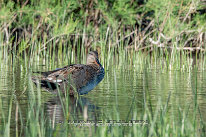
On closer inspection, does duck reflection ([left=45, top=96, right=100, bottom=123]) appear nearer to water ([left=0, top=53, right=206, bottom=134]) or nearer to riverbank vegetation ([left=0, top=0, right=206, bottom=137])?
water ([left=0, top=53, right=206, bottom=134])

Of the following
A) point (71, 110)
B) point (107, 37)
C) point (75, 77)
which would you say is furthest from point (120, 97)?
point (107, 37)

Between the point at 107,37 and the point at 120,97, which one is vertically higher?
the point at 107,37

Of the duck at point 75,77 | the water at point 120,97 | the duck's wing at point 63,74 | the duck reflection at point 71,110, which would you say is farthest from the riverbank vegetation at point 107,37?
the duck reflection at point 71,110

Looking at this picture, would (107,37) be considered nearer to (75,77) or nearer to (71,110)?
(75,77)

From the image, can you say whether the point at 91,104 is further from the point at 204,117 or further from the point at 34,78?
the point at 204,117

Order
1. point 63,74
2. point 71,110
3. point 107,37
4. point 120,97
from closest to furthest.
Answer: point 71,110
point 120,97
point 63,74
point 107,37

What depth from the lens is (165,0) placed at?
14.4m

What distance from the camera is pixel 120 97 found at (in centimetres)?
601

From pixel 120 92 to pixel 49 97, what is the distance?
3.25 feet

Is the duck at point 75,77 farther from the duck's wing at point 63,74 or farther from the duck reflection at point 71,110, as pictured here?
the duck reflection at point 71,110

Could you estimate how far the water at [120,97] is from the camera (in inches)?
172

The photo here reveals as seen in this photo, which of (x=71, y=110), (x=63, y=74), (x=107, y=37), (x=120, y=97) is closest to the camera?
(x=71, y=110)

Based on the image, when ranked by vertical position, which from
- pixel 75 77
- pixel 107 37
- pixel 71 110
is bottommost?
pixel 71 110

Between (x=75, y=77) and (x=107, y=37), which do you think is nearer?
(x=75, y=77)
